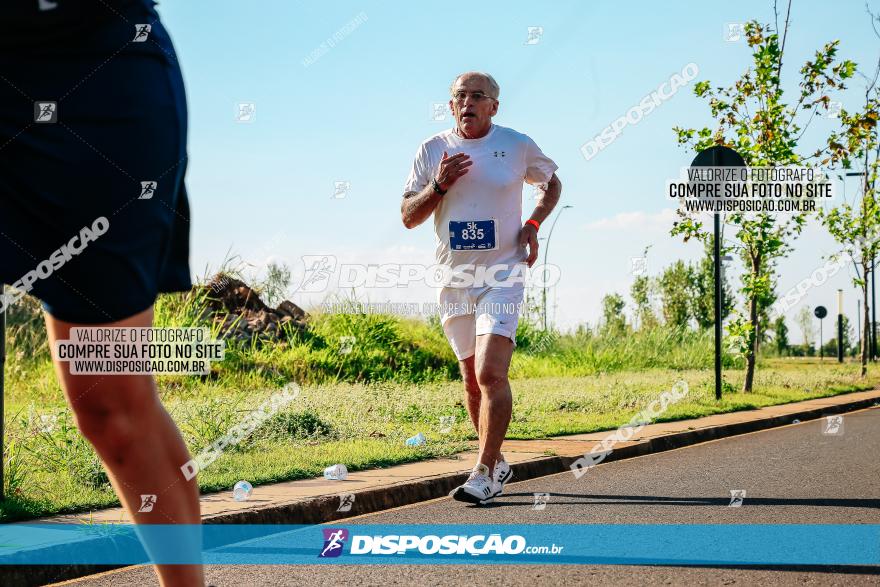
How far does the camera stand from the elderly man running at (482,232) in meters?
5.63

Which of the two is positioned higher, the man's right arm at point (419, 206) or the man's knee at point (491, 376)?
the man's right arm at point (419, 206)

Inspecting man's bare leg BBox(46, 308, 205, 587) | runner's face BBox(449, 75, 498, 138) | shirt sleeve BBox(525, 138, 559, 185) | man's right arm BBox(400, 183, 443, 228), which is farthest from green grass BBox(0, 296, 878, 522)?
man's bare leg BBox(46, 308, 205, 587)

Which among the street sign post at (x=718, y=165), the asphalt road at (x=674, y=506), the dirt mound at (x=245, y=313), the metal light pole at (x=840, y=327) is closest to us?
the asphalt road at (x=674, y=506)

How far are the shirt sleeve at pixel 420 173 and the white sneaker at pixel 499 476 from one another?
168 centimetres

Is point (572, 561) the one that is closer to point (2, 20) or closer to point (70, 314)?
point (70, 314)

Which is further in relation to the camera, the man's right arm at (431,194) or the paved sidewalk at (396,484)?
the man's right arm at (431,194)

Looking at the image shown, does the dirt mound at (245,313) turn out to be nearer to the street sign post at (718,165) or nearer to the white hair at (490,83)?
the street sign post at (718,165)

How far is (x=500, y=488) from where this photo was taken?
5.77 metres

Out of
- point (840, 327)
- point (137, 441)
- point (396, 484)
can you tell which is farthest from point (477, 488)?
point (840, 327)

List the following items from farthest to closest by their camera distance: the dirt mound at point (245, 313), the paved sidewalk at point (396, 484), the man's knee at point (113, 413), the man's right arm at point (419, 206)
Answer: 1. the dirt mound at point (245, 313)
2. the man's right arm at point (419, 206)
3. the paved sidewalk at point (396, 484)
4. the man's knee at point (113, 413)

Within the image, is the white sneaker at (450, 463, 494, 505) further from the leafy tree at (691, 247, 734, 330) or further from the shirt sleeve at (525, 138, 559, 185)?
the leafy tree at (691, 247, 734, 330)

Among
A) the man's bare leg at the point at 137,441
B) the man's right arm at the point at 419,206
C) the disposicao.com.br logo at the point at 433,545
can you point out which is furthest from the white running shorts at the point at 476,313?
the man's bare leg at the point at 137,441

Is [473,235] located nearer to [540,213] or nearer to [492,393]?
[540,213]

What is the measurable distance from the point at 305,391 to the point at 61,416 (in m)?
5.51
